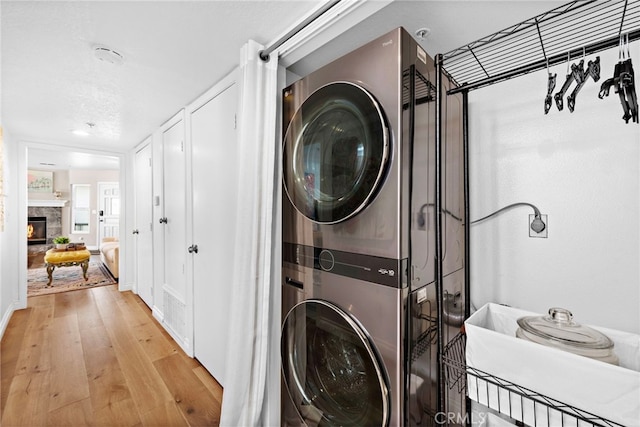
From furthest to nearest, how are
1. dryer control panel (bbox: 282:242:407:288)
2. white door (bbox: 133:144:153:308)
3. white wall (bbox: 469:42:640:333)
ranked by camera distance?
1. white door (bbox: 133:144:153:308)
2. white wall (bbox: 469:42:640:333)
3. dryer control panel (bbox: 282:242:407:288)

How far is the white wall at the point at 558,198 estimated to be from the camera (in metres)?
1.04

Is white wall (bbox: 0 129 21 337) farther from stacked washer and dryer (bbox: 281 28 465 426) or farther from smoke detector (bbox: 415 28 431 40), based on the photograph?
smoke detector (bbox: 415 28 431 40)

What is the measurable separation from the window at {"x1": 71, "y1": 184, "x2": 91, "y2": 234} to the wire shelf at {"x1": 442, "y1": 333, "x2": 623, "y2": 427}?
9.09 meters

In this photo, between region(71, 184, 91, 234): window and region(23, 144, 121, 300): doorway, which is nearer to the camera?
region(23, 144, 121, 300): doorway

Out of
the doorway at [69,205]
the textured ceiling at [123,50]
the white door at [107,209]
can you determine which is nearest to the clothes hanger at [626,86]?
the textured ceiling at [123,50]

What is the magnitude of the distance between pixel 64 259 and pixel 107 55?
431cm

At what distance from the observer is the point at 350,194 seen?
40.3 inches

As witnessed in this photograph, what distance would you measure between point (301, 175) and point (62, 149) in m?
3.90

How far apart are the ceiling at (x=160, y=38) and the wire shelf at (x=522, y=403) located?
1.37 m

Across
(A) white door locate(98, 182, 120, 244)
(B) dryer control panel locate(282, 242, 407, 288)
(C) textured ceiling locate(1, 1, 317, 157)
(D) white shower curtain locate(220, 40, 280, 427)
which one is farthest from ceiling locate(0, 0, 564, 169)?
(A) white door locate(98, 182, 120, 244)

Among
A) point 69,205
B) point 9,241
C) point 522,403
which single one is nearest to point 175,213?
point 9,241

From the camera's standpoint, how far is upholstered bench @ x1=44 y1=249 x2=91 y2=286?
420 cm

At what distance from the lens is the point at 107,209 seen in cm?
716

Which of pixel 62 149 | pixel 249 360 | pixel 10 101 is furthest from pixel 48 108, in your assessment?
pixel 249 360
